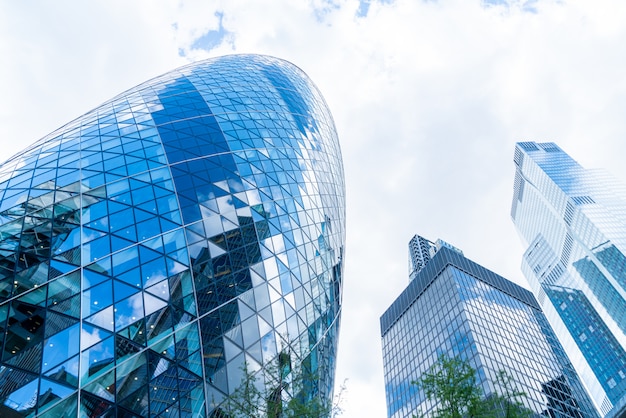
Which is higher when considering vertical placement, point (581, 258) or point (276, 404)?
point (581, 258)

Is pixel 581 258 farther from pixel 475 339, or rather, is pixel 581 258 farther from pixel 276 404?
pixel 276 404

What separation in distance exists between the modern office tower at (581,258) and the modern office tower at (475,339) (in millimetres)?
39949

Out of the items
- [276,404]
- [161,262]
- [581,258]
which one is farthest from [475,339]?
[581,258]

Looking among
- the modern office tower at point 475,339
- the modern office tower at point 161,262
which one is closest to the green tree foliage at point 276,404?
the modern office tower at point 161,262

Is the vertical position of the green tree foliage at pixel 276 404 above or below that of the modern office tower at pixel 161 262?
below

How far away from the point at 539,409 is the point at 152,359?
8495 centimetres

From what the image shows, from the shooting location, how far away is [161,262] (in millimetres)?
19484

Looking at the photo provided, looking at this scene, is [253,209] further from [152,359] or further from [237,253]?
[152,359]

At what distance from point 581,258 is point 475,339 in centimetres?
9184

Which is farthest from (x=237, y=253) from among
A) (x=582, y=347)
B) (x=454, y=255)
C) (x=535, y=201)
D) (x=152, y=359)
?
(x=535, y=201)

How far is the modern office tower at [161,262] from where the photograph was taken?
603 inches

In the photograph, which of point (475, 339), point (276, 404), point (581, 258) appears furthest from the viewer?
point (581, 258)

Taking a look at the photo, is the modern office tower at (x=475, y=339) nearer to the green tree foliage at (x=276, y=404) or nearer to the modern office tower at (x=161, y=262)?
the modern office tower at (x=161, y=262)

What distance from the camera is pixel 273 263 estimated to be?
2430 cm
